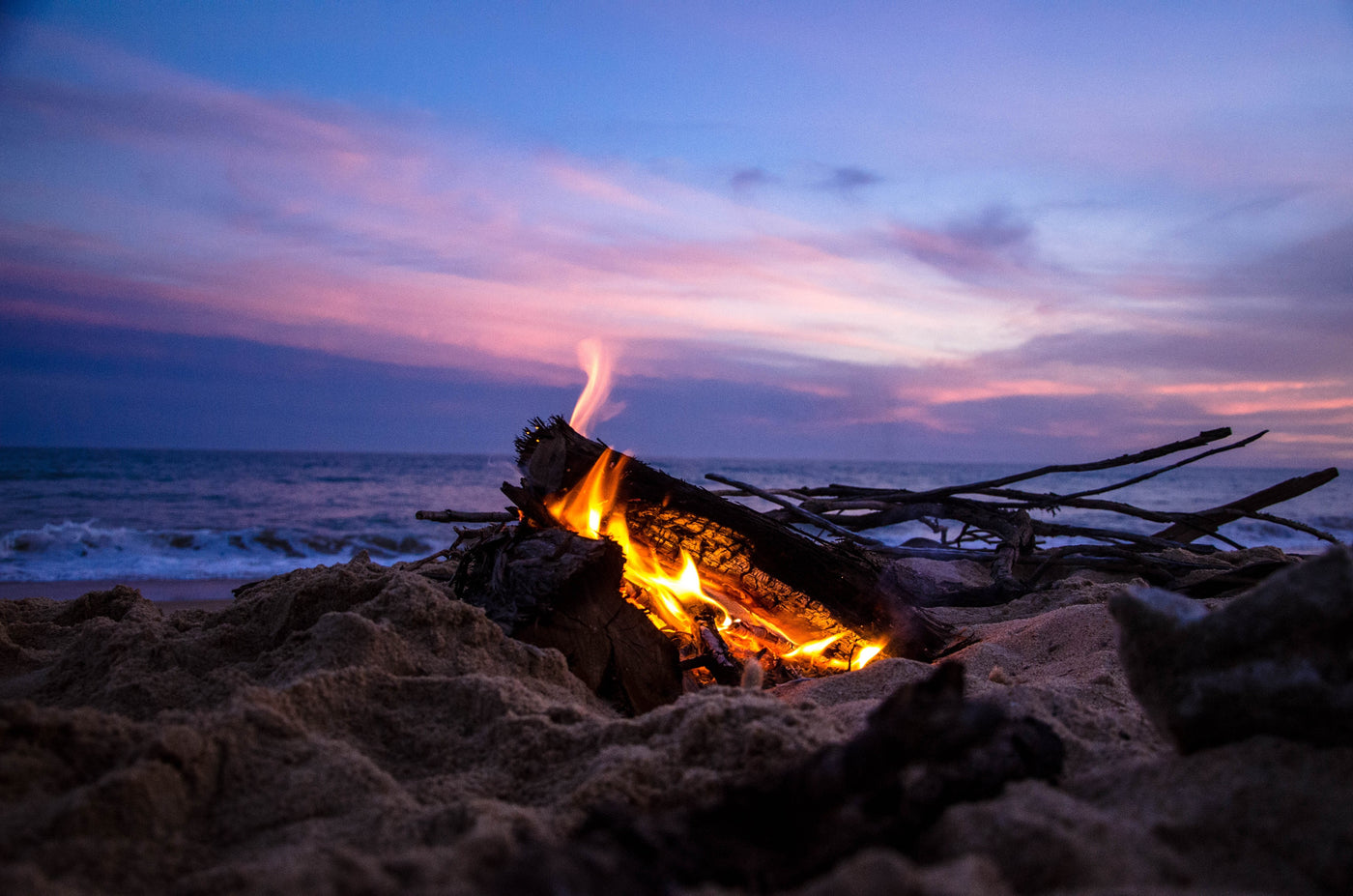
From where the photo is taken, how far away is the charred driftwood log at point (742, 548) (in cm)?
379

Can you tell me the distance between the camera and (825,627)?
4012mm

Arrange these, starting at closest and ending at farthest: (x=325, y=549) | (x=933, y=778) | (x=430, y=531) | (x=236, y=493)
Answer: (x=933, y=778)
(x=325, y=549)
(x=430, y=531)
(x=236, y=493)

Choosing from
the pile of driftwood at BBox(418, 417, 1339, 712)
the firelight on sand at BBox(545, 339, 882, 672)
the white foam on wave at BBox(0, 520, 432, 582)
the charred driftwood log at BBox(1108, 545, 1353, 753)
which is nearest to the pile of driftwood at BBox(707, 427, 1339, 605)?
the pile of driftwood at BBox(418, 417, 1339, 712)

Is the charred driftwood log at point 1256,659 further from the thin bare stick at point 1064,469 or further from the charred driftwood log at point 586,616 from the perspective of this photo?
the thin bare stick at point 1064,469

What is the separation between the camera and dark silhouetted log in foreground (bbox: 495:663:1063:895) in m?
1.23

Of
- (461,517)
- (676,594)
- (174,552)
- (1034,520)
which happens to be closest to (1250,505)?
(1034,520)

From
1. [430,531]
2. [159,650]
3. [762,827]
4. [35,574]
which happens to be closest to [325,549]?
[430,531]

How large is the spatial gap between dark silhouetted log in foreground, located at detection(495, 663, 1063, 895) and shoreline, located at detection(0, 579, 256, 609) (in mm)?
7315

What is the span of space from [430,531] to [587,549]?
14.2 metres

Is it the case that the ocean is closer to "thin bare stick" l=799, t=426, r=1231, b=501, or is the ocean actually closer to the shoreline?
the shoreline

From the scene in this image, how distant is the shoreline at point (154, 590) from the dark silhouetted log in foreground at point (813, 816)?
731 centimetres

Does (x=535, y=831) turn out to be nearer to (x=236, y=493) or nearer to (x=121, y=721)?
(x=121, y=721)

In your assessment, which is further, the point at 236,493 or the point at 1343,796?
the point at 236,493

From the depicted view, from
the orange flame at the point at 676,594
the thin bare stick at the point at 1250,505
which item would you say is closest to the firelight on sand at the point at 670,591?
the orange flame at the point at 676,594
